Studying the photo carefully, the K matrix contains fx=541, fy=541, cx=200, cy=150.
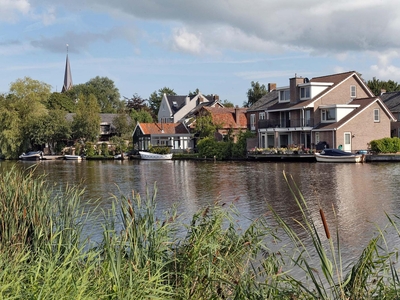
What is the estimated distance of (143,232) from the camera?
28.3 ft

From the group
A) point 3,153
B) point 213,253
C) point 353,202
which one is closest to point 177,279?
point 213,253

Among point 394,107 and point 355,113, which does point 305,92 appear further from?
point 394,107

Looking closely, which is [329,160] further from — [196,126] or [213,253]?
[213,253]

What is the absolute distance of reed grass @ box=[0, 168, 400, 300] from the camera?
632 cm

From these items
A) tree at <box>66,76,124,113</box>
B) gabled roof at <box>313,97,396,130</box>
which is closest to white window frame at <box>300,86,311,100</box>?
gabled roof at <box>313,97,396,130</box>

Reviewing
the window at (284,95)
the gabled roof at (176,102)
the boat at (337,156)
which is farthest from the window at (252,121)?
the gabled roof at (176,102)

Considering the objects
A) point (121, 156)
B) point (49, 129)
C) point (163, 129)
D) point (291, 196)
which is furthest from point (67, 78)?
point (291, 196)

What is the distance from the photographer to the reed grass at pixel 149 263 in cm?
632

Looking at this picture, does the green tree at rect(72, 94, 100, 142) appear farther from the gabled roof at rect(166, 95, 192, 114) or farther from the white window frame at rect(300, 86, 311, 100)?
the white window frame at rect(300, 86, 311, 100)

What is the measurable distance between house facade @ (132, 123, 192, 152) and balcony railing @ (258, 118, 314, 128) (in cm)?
1724

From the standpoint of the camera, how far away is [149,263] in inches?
322

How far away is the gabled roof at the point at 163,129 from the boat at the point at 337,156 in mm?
31324

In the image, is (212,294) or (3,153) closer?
(212,294)

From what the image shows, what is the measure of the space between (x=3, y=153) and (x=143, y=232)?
7594 centimetres
